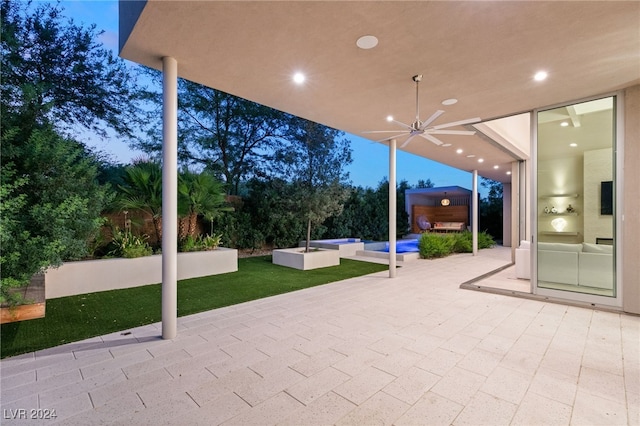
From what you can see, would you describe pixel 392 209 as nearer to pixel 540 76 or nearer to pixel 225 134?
pixel 540 76

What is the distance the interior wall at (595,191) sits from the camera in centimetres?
401

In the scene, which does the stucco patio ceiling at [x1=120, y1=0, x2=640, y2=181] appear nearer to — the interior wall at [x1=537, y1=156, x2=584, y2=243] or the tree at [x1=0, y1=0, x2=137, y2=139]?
the interior wall at [x1=537, y1=156, x2=584, y2=243]

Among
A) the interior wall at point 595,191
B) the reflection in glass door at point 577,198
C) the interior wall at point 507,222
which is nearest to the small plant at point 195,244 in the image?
the reflection in glass door at point 577,198

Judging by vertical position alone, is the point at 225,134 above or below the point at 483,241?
above

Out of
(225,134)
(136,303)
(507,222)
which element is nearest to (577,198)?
(136,303)

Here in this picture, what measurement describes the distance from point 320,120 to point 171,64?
2.73 metres

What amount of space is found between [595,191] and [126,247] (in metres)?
7.61

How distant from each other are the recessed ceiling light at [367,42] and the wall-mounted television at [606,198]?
386cm

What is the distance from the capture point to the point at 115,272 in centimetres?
479

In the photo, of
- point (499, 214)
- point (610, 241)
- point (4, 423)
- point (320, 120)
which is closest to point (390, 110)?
point (320, 120)

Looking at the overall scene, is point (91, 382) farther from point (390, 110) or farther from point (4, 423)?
point (390, 110)

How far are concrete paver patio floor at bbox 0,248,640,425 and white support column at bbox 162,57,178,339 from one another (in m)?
0.30

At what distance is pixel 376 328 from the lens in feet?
Result: 10.4

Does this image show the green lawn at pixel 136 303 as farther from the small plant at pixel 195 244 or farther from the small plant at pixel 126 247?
the small plant at pixel 195 244
